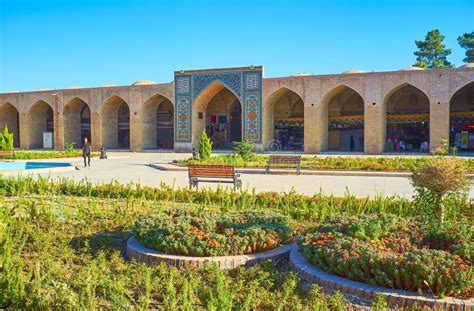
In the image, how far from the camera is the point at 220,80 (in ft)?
84.0

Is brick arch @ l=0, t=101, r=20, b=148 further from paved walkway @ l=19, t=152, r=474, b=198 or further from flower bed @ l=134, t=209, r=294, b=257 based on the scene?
flower bed @ l=134, t=209, r=294, b=257

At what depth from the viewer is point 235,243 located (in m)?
4.19

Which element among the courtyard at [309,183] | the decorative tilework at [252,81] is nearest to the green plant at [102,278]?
the courtyard at [309,183]

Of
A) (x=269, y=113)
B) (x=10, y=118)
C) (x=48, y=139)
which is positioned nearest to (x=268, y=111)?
(x=269, y=113)

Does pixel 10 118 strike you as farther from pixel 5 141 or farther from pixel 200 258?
pixel 200 258

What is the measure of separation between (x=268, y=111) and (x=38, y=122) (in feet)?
52.5

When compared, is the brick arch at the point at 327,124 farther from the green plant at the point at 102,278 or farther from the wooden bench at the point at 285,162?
the green plant at the point at 102,278

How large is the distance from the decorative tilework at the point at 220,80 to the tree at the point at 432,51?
20.6 meters

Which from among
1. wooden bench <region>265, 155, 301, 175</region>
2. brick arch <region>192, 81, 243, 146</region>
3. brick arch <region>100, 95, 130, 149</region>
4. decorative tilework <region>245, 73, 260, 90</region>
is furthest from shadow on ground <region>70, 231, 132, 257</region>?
brick arch <region>100, 95, 130, 149</region>

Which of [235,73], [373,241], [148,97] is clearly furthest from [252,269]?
[148,97]

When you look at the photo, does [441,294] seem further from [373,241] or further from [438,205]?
[438,205]

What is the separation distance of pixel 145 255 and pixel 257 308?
4.37 ft

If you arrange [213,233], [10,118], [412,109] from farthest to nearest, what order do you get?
1. [10,118]
2. [412,109]
3. [213,233]

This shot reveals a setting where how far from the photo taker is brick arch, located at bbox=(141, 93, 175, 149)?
27.7 meters
